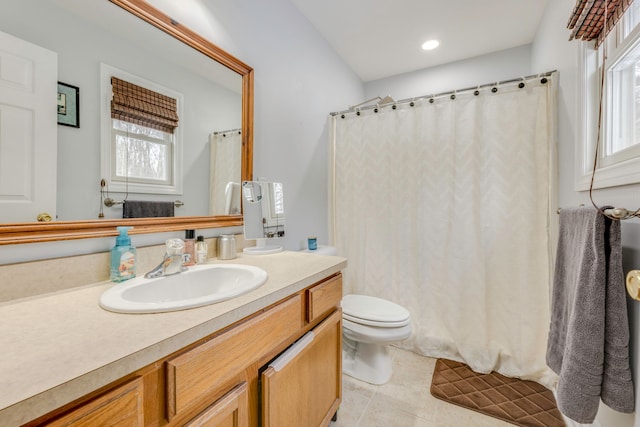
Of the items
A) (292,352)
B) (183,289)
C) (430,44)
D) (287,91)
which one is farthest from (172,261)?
(430,44)

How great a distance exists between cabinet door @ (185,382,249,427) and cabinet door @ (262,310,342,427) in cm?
7

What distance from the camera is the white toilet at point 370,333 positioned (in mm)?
1560

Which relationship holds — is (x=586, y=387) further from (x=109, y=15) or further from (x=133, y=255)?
(x=109, y=15)

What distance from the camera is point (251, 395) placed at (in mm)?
788

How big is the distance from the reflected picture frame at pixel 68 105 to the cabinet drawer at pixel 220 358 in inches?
32.1

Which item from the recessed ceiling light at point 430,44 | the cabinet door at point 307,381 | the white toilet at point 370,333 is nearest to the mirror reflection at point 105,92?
the cabinet door at point 307,381

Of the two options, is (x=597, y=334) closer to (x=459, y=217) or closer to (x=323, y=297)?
(x=323, y=297)

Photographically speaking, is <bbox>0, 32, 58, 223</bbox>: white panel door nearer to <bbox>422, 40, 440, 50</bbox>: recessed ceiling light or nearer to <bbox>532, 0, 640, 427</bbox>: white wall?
<bbox>532, 0, 640, 427</bbox>: white wall

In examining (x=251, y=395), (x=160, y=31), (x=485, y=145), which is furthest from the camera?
(x=485, y=145)

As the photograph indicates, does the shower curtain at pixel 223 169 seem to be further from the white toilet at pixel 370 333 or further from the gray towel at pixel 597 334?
the gray towel at pixel 597 334

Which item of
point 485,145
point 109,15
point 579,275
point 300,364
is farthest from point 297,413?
point 485,145

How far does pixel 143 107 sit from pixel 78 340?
865mm

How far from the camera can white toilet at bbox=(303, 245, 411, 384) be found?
1560 mm

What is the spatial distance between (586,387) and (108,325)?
131 centimetres
